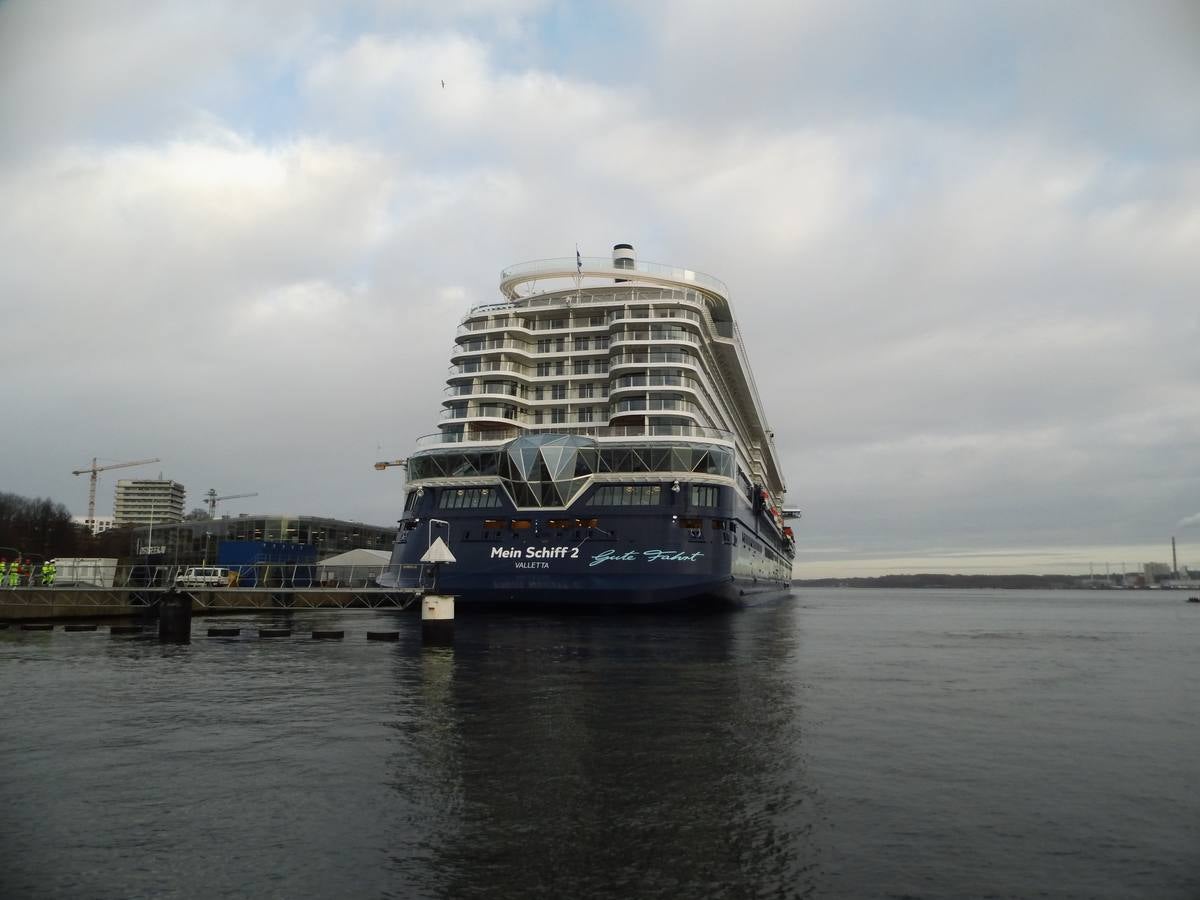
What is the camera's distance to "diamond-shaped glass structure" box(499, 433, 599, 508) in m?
51.0

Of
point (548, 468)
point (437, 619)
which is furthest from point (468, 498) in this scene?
point (437, 619)

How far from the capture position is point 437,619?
107ft

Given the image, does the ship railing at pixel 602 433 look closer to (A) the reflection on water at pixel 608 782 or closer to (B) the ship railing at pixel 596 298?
(B) the ship railing at pixel 596 298

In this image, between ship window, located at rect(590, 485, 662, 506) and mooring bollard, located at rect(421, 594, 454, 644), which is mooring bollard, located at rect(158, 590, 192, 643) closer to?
mooring bollard, located at rect(421, 594, 454, 644)

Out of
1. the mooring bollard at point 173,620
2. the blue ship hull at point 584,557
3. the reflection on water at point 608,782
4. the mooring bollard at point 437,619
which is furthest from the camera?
the blue ship hull at point 584,557

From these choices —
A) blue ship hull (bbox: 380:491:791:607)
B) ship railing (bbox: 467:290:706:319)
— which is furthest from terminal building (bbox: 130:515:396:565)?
blue ship hull (bbox: 380:491:791:607)

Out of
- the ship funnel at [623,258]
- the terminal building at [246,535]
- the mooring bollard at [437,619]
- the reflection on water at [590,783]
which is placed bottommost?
the reflection on water at [590,783]

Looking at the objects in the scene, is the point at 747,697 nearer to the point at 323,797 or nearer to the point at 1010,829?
the point at 1010,829

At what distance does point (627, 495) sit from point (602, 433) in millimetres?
9316

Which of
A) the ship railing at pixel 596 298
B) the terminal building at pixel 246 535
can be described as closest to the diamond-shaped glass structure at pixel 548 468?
the ship railing at pixel 596 298

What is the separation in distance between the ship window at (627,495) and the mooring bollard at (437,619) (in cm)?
1857

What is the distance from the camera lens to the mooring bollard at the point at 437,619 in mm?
31938

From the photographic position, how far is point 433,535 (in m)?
52.7

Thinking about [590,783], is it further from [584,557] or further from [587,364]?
[587,364]
